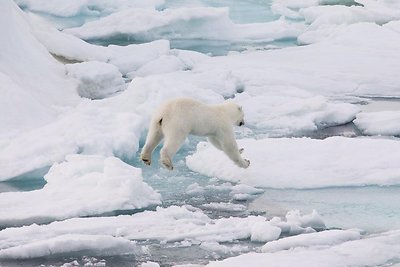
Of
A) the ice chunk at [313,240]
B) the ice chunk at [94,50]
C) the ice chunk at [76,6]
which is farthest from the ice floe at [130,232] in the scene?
the ice chunk at [76,6]

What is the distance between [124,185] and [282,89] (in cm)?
498

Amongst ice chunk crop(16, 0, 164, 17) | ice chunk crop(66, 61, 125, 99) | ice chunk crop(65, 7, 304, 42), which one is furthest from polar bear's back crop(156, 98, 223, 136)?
ice chunk crop(16, 0, 164, 17)

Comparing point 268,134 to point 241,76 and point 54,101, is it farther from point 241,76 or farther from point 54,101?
point 241,76

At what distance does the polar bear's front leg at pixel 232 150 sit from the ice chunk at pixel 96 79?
12.2 ft

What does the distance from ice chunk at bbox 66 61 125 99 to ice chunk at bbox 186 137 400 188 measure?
2947 mm

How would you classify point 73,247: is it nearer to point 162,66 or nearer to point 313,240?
point 313,240

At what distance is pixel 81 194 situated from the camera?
5.89m

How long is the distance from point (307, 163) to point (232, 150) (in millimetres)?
755

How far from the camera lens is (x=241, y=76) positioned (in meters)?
11.2

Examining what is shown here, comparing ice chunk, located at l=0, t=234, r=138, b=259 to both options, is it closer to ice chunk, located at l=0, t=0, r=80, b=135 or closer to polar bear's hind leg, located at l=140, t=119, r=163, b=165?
polar bear's hind leg, located at l=140, t=119, r=163, b=165

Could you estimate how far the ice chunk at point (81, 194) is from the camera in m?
5.62

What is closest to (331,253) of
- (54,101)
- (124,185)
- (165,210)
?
(165,210)

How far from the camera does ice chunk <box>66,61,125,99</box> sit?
988 centimetres

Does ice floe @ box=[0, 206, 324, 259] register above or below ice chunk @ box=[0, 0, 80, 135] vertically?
above
